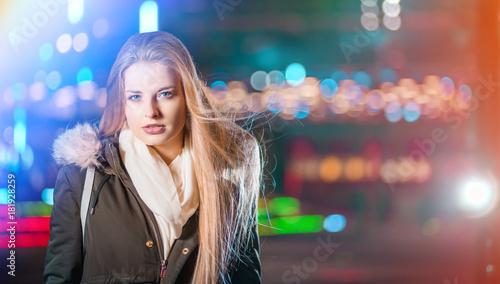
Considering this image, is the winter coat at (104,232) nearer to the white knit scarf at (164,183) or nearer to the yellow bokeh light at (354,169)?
the white knit scarf at (164,183)

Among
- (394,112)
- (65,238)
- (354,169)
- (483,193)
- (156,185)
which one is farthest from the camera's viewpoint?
(394,112)

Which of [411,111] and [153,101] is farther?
[411,111]

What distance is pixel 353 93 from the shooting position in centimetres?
1418

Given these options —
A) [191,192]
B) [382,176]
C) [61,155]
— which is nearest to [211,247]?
[191,192]

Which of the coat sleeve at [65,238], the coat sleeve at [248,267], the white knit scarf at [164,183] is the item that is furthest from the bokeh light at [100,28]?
the coat sleeve at [248,267]

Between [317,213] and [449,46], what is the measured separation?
735 cm

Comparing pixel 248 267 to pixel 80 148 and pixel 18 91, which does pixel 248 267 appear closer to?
pixel 80 148

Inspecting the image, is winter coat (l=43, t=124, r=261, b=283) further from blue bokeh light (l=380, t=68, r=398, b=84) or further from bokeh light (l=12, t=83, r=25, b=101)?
blue bokeh light (l=380, t=68, r=398, b=84)

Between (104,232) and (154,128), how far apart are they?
422mm

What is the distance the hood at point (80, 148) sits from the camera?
6.43ft

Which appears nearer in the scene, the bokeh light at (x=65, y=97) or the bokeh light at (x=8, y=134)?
the bokeh light at (x=8, y=134)

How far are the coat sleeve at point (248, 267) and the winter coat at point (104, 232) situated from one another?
0.71 feet

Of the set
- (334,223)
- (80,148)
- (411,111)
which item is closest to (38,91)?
(80,148)

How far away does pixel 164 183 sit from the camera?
2043 millimetres
